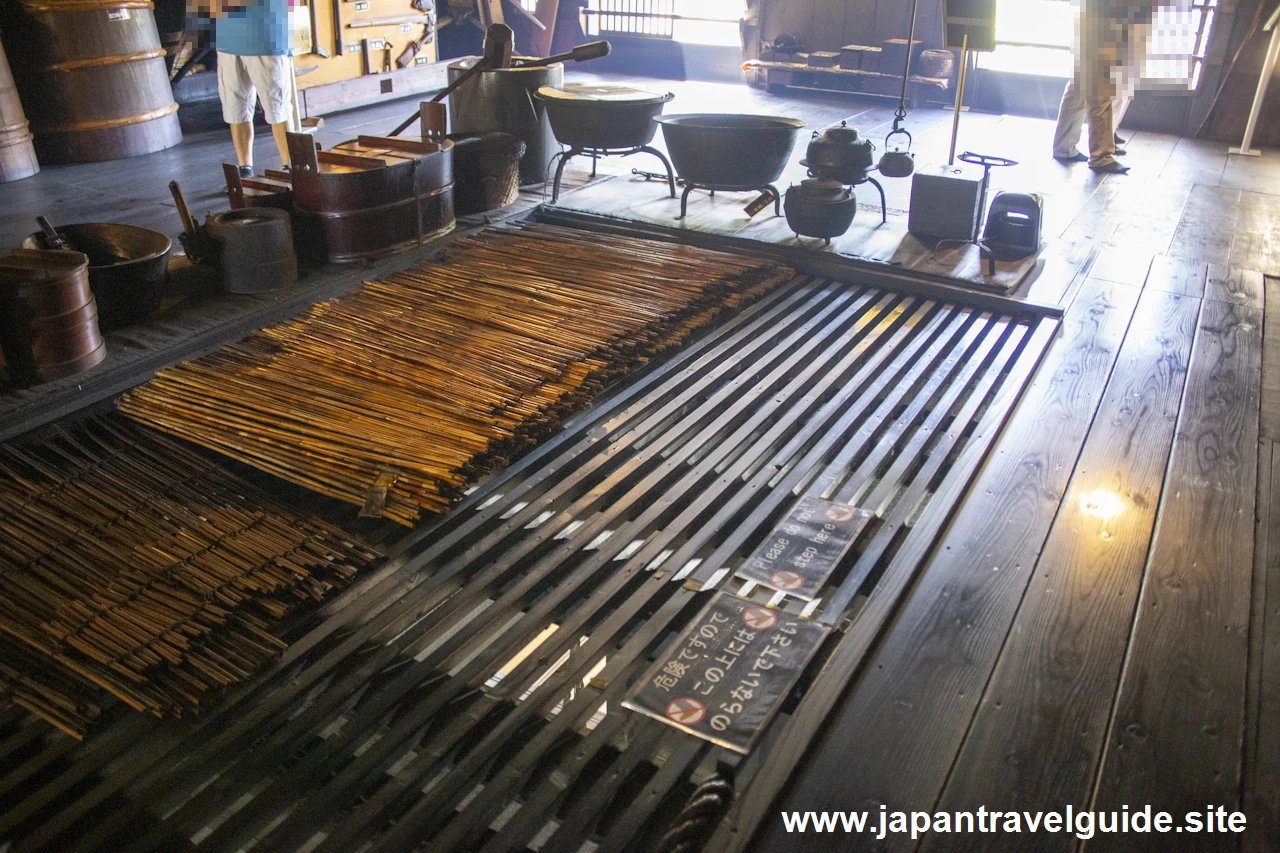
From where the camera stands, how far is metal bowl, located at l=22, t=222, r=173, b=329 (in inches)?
140

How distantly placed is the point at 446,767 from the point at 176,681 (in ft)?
2.17

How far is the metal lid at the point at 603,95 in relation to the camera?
5203mm

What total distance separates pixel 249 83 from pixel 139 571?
4380 millimetres

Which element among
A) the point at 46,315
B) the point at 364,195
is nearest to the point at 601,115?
the point at 364,195

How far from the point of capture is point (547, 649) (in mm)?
2279

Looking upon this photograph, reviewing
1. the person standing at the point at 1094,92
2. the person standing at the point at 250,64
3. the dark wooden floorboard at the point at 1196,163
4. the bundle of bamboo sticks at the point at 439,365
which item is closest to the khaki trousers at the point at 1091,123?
the person standing at the point at 1094,92

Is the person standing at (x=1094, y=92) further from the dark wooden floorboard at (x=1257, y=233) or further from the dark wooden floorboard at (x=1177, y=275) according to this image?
the dark wooden floorboard at (x=1177, y=275)

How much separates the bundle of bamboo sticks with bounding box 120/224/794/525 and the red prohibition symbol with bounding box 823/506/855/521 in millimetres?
976

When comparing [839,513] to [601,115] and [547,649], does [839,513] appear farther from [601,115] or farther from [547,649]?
[601,115]

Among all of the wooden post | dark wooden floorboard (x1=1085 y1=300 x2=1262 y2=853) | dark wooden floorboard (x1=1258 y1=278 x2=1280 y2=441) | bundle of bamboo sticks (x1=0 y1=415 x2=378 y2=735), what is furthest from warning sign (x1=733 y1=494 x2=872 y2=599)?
the wooden post

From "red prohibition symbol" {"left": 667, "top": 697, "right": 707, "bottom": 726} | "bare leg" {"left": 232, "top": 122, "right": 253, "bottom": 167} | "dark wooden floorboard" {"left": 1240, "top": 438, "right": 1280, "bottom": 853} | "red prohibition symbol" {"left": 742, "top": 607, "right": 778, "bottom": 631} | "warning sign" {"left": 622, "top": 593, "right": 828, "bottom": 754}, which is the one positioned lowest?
"dark wooden floorboard" {"left": 1240, "top": 438, "right": 1280, "bottom": 853}

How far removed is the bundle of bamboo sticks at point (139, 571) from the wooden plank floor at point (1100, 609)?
0.23m

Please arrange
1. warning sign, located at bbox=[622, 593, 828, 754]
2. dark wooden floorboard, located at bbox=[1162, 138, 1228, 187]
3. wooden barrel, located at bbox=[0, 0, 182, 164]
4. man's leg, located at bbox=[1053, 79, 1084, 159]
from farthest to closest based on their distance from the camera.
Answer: man's leg, located at bbox=[1053, 79, 1084, 159], dark wooden floorboard, located at bbox=[1162, 138, 1228, 187], wooden barrel, located at bbox=[0, 0, 182, 164], warning sign, located at bbox=[622, 593, 828, 754]

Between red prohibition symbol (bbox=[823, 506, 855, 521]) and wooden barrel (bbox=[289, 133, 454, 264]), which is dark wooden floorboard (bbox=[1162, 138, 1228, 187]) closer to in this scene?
wooden barrel (bbox=[289, 133, 454, 264])
